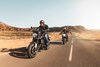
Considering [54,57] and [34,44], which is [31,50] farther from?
[54,57]

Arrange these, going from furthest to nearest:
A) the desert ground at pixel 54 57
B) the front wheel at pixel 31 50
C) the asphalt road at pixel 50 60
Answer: the front wheel at pixel 31 50 < the desert ground at pixel 54 57 < the asphalt road at pixel 50 60

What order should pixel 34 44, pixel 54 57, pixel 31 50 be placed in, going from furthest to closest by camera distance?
pixel 54 57 → pixel 34 44 → pixel 31 50

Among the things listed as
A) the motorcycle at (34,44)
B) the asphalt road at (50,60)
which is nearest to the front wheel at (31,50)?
the motorcycle at (34,44)

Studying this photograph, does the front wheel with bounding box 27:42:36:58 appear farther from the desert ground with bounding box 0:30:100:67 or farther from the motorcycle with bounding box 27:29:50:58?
the desert ground with bounding box 0:30:100:67

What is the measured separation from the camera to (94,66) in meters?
9.10

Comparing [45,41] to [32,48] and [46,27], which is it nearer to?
[46,27]

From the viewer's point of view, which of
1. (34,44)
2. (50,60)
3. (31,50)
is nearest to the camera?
(50,60)

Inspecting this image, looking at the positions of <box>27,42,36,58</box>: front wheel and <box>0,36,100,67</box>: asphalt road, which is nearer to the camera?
<box>0,36,100,67</box>: asphalt road

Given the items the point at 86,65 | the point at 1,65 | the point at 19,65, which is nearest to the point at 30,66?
the point at 19,65

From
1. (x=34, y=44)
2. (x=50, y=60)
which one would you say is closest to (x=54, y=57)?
(x=50, y=60)

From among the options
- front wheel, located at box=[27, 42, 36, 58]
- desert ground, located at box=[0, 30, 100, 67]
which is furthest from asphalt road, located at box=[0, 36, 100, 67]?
front wheel, located at box=[27, 42, 36, 58]

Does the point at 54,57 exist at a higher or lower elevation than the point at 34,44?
lower

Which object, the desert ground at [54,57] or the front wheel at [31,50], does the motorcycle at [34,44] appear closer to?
the front wheel at [31,50]

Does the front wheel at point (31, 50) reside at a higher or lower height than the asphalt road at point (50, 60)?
higher
